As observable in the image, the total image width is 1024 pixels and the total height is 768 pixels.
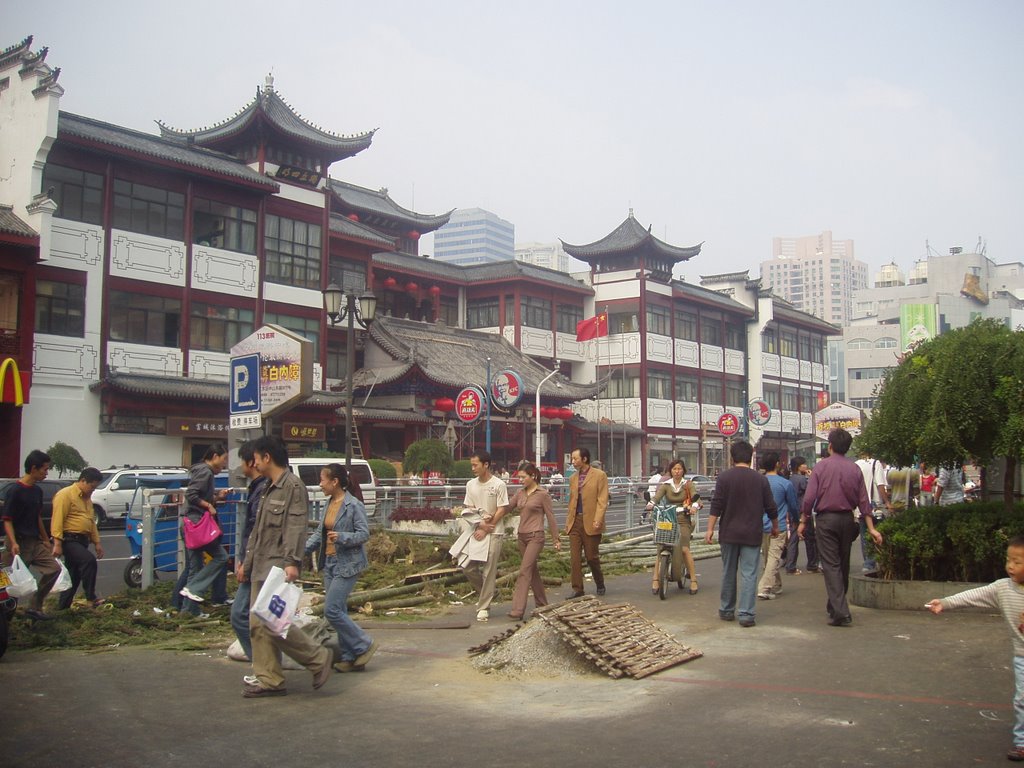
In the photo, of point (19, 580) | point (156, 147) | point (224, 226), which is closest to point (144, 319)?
point (224, 226)

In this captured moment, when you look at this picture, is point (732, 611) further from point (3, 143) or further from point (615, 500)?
point (3, 143)

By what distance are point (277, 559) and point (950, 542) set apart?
22.3 ft

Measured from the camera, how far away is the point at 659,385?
49.9m

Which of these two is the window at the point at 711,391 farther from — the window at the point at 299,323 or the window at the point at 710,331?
the window at the point at 299,323

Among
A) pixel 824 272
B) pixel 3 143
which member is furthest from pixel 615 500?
pixel 824 272

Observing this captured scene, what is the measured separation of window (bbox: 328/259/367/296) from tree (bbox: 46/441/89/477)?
1378 cm

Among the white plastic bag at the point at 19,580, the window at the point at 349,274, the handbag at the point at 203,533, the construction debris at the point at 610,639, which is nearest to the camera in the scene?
the construction debris at the point at 610,639

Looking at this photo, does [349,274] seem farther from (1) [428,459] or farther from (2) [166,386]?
(1) [428,459]

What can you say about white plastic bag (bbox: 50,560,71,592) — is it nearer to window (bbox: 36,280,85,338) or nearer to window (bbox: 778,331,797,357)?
window (bbox: 36,280,85,338)

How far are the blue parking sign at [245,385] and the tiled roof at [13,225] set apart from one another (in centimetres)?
1693

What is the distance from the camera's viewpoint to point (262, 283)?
32.7m

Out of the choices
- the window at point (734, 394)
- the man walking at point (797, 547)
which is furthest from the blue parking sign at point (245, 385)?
the window at point (734, 394)

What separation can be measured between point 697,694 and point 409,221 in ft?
140

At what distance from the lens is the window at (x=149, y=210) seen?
29.0m
